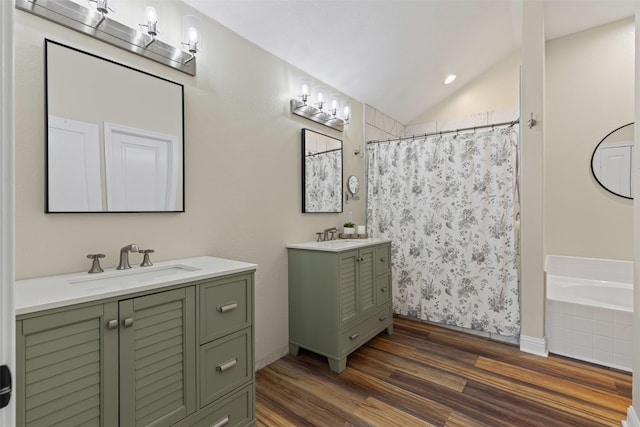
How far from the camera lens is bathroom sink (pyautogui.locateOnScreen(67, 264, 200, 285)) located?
127cm

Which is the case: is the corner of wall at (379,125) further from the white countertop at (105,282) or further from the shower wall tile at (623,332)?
the shower wall tile at (623,332)

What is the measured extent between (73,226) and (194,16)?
1298 millimetres

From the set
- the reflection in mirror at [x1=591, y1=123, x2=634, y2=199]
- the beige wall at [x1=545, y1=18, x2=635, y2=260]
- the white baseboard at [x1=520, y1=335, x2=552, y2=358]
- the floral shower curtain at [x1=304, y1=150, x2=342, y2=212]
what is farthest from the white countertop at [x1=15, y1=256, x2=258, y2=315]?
the reflection in mirror at [x1=591, y1=123, x2=634, y2=199]

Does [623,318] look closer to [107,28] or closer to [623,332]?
[623,332]

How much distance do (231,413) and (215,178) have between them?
1315mm

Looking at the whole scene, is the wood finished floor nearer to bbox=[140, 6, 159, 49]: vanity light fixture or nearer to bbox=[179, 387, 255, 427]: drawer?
bbox=[179, 387, 255, 427]: drawer

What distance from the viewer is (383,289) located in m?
2.76

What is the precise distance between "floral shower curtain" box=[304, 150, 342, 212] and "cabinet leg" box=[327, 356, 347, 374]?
121 cm

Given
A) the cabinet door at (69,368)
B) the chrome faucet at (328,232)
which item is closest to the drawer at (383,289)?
the chrome faucet at (328,232)

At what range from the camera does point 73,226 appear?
137 cm

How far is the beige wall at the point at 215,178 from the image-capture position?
1.26 m

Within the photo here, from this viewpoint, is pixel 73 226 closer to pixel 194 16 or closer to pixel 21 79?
pixel 21 79

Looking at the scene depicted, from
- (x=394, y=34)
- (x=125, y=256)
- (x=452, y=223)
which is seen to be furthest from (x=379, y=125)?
(x=125, y=256)

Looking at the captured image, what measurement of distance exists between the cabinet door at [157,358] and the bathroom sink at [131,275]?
0.48 feet
